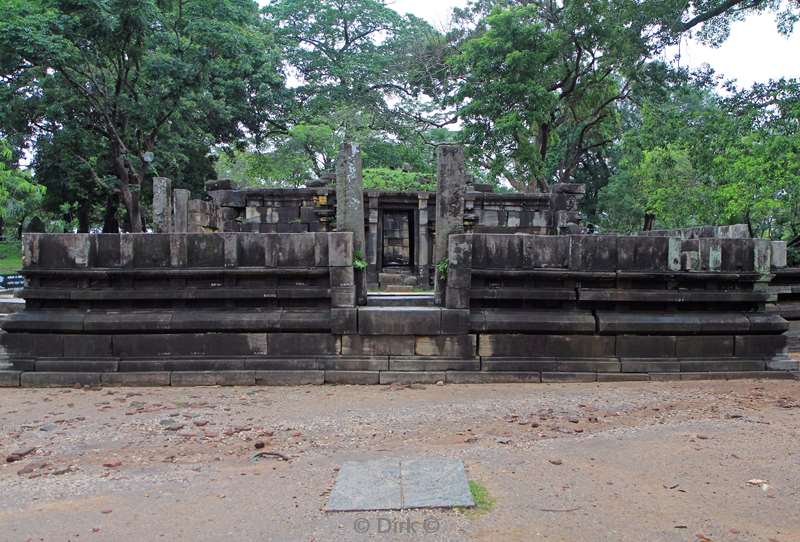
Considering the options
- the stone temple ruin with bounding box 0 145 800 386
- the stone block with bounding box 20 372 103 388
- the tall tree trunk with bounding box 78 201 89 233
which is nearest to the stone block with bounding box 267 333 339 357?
the stone temple ruin with bounding box 0 145 800 386

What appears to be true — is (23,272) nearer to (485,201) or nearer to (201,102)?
(485,201)

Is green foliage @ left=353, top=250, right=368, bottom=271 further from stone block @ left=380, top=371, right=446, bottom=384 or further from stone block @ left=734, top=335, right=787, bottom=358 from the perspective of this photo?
stone block @ left=734, top=335, right=787, bottom=358

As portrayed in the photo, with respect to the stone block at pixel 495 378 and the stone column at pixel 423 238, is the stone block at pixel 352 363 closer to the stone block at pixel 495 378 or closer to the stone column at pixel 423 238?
the stone block at pixel 495 378

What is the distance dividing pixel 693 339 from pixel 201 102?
20.6m

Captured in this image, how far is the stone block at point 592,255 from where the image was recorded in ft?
23.1

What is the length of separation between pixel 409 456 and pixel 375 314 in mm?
2758

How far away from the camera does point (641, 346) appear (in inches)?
277

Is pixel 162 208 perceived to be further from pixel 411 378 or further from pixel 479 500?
pixel 479 500

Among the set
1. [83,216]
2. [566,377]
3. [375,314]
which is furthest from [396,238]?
[83,216]

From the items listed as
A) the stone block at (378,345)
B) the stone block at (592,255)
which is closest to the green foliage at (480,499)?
the stone block at (378,345)

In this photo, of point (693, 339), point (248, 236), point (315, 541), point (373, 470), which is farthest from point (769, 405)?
point (248, 236)

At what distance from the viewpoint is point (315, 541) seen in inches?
125

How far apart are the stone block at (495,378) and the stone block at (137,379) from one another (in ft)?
11.0

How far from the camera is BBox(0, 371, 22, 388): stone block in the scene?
686 cm
